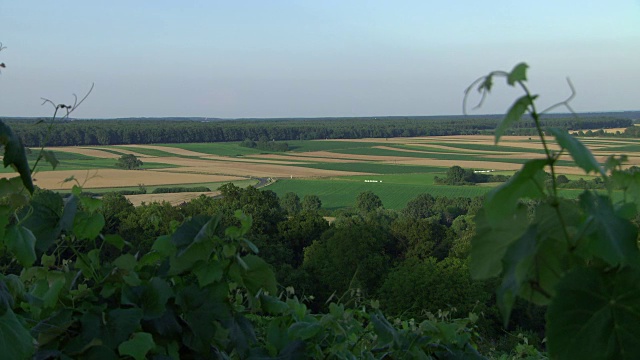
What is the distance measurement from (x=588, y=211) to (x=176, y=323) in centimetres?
125

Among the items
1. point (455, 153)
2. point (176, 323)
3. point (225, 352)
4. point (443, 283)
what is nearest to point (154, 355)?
point (176, 323)

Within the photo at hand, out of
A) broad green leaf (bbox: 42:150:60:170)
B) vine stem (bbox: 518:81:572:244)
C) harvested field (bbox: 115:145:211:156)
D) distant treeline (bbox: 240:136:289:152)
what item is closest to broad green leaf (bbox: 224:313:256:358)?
broad green leaf (bbox: 42:150:60:170)

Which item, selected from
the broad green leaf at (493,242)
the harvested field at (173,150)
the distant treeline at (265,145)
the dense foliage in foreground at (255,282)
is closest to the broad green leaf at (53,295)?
the dense foliage in foreground at (255,282)

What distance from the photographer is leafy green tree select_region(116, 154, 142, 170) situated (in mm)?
58366

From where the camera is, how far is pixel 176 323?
1.79m

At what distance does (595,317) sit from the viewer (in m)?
0.74

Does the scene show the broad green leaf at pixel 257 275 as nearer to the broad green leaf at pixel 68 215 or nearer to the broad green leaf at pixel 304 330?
the broad green leaf at pixel 304 330

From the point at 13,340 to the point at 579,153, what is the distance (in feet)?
3.77

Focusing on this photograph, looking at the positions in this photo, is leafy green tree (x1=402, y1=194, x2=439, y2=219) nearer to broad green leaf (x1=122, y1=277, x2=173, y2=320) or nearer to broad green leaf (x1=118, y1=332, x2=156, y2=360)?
broad green leaf (x1=122, y1=277, x2=173, y2=320)

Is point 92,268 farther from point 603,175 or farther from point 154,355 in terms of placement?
point 603,175

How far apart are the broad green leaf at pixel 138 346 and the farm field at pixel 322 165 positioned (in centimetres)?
3830

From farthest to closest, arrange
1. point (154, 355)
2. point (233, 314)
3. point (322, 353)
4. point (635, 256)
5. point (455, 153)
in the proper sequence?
point (455, 153)
point (322, 353)
point (233, 314)
point (154, 355)
point (635, 256)

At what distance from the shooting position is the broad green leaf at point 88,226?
189 cm

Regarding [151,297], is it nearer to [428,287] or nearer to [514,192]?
[514,192]
